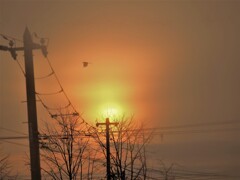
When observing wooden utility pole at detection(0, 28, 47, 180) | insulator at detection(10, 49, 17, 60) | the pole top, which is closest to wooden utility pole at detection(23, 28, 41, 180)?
wooden utility pole at detection(0, 28, 47, 180)

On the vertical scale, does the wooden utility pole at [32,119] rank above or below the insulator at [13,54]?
below

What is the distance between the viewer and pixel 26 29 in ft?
64.1

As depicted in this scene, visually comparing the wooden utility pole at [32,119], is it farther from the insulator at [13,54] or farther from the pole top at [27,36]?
the insulator at [13,54]

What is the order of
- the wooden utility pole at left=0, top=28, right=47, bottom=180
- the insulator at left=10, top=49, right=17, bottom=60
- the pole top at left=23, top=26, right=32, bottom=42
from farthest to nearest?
1. the insulator at left=10, top=49, right=17, bottom=60
2. the pole top at left=23, top=26, right=32, bottom=42
3. the wooden utility pole at left=0, top=28, right=47, bottom=180

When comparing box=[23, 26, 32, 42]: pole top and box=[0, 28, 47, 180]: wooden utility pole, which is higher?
box=[23, 26, 32, 42]: pole top

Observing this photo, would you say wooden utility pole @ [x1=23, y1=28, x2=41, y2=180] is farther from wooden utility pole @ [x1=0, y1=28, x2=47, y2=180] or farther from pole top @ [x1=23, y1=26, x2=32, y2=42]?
pole top @ [x1=23, y1=26, x2=32, y2=42]

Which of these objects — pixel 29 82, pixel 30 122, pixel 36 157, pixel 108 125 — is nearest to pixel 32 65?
pixel 29 82

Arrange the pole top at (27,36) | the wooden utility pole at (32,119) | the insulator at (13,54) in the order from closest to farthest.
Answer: the wooden utility pole at (32,119) < the pole top at (27,36) < the insulator at (13,54)

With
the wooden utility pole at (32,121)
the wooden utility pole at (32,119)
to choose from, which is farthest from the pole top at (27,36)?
the wooden utility pole at (32,121)

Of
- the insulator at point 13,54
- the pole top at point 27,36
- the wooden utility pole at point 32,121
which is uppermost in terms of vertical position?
the pole top at point 27,36

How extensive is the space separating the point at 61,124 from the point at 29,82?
2097cm

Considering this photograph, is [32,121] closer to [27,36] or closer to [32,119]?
[32,119]

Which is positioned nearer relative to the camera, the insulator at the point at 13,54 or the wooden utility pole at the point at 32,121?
the wooden utility pole at the point at 32,121

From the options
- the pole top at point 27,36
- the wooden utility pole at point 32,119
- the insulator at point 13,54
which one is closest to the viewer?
the wooden utility pole at point 32,119
